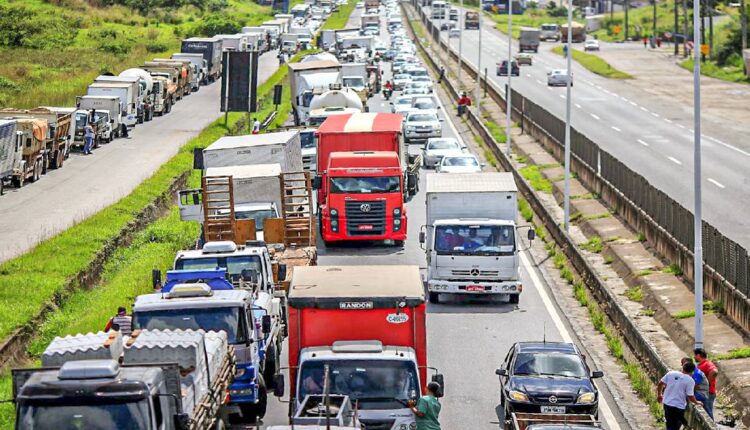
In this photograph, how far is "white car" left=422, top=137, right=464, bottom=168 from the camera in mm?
55719

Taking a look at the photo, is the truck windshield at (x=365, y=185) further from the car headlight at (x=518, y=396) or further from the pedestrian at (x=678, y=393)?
the pedestrian at (x=678, y=393)

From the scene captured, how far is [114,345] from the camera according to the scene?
17656mm

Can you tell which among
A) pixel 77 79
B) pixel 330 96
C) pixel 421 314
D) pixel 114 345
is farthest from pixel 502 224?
pixel 77 79

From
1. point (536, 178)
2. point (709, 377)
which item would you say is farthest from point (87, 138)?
point (709, 377)

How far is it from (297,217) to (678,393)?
18.3m

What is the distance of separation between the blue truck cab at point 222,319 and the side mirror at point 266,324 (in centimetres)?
125

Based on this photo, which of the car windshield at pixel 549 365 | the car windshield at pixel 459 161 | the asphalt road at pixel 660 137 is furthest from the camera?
the car windshield at pixel 459 161

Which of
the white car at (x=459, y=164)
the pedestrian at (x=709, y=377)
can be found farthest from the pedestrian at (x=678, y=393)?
the white car at (x=459, y=164)

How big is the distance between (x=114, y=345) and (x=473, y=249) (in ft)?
51.2

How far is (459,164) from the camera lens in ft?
165

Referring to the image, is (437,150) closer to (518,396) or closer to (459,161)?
(459,161)

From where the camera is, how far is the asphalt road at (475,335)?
23000 millimetres

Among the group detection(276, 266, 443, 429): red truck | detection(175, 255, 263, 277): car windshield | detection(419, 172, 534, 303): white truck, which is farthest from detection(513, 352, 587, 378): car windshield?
detection(419, 172, 534, 303): white truck

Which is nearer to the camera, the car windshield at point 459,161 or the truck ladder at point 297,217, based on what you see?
the truck ladder at point 297,217
